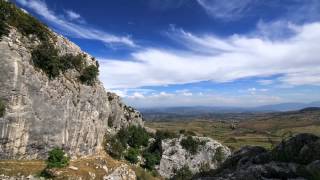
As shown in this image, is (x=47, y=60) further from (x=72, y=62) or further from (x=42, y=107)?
(x=72, y=62)

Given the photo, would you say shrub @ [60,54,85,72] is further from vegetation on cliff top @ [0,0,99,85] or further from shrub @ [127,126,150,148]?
shrub @ [127,126,150,148]

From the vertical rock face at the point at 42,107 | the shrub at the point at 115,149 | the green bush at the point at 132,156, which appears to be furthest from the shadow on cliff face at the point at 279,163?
the green bush at the point at 132,156

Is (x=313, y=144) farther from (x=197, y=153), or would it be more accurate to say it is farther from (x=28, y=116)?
(x=197, y=153)

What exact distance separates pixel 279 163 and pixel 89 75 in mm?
89189

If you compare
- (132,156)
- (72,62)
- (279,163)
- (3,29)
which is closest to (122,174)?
(132,156)

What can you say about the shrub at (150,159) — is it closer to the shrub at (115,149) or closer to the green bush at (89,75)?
the shrub at (115,149)

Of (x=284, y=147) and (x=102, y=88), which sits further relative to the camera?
(x=102, y=88)

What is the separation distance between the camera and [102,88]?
111 metres

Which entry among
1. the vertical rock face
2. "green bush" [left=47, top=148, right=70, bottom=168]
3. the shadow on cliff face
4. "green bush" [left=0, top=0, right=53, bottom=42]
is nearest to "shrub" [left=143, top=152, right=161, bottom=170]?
the vertical rock face

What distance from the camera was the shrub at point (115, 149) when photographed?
366 ft

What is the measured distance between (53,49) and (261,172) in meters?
85.7

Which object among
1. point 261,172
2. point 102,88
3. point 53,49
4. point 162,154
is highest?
point 53,49

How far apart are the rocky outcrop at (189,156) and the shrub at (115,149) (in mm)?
17600

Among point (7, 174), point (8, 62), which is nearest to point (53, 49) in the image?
point (8, 62)
